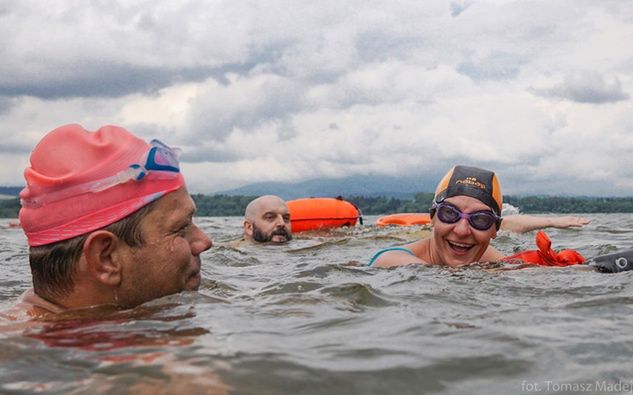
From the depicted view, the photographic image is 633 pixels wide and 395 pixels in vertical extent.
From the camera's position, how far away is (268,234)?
13539 millimetres

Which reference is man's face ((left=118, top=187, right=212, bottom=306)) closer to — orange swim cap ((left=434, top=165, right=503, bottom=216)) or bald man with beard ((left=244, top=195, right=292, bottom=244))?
orange swim cap ((left=434, top=165, right=503, bottom=216))

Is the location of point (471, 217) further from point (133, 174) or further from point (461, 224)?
point (133, 174)

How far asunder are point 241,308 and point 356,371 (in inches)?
62.7

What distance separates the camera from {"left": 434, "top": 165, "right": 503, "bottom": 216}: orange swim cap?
7.43 m

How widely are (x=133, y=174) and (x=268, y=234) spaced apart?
963 cm

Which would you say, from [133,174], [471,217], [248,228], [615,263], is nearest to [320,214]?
[248,228]

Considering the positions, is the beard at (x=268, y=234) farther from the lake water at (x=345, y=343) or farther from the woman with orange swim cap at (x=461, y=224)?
the lake water at (x=345, y=343)

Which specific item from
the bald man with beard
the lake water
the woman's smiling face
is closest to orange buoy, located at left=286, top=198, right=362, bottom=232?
the bald man with beard

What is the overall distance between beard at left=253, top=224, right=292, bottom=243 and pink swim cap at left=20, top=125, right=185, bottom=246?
950 centimetres

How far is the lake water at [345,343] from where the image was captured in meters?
2.77

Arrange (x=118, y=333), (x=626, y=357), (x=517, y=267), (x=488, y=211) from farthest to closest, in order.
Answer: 1. (x=488, y=211)
2. (x=517, y=267)
3. (x=118, y=333)
4. (x=626, y=357)

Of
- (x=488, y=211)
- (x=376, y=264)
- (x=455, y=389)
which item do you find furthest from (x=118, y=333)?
(x=488, y=211)

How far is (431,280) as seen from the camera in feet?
19.5

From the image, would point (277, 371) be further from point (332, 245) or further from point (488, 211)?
point (332, 245)
